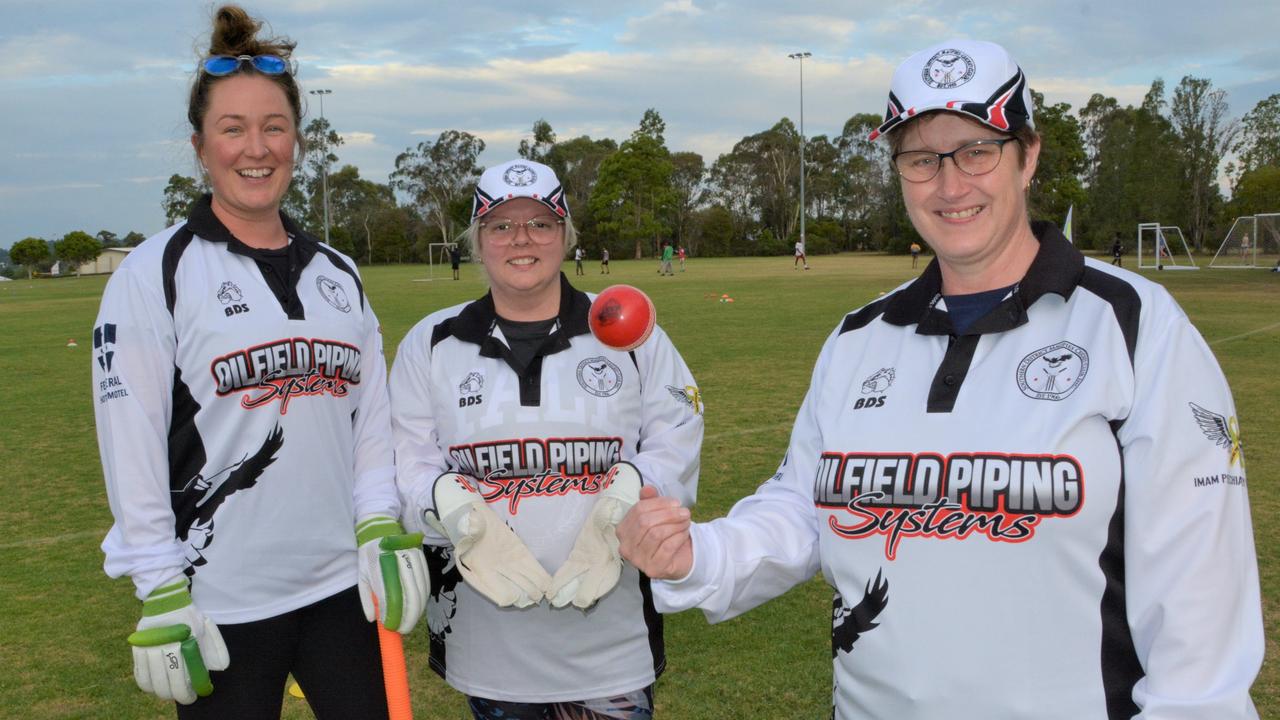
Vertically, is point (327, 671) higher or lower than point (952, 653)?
lower

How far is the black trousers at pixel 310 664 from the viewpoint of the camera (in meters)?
3.09

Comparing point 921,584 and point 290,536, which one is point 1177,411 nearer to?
point 921,584

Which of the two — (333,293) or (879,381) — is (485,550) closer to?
(333,293)

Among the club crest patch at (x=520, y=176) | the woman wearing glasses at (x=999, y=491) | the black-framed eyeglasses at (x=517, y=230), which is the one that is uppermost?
the club crest patch at (x=520, y=176)

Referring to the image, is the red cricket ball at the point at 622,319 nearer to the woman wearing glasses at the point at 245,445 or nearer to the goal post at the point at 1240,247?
the woman wearing glasses at the point at 245,445

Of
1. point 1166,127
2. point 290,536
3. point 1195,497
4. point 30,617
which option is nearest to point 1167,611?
point 1195,497

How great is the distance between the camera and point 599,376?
11.5 feet

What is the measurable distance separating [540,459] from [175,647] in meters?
1.28

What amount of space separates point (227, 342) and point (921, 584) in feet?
7.34

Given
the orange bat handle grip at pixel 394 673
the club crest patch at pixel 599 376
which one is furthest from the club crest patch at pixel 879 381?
the orange bat handle grip at pixel 394 673

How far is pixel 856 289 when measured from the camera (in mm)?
34312

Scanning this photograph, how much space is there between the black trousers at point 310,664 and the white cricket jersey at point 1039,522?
1392mm

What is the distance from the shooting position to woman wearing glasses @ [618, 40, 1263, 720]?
1.99 meters

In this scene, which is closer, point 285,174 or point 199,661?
point 199,661
